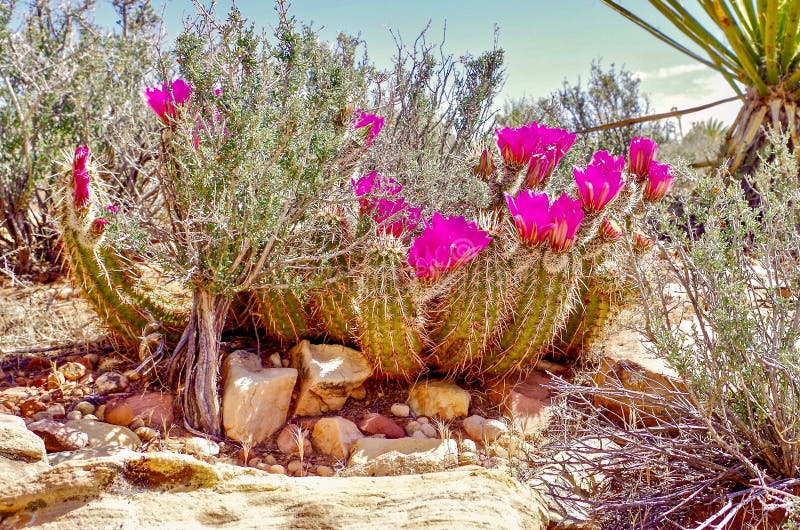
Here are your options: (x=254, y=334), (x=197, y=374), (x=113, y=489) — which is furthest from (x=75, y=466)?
(x=254, y=334)

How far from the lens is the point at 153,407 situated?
232cm

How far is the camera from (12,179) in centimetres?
402

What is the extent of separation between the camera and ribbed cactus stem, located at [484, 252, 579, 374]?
2.35m

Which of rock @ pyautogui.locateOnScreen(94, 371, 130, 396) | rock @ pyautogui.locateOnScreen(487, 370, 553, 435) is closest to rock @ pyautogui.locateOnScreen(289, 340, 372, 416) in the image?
rock @ pyautogui.locateOnScreen(487, 370, 553, 435)

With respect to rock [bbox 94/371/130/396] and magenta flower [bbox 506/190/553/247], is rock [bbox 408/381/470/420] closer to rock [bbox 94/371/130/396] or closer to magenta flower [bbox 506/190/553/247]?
magenta flower [bbox 506/190/553/247]

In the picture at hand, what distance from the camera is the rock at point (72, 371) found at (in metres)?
2.52

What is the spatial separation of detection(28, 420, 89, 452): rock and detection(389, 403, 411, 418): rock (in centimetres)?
103

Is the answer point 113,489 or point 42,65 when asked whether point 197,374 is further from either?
point 42,65

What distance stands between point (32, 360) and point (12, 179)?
1795mm

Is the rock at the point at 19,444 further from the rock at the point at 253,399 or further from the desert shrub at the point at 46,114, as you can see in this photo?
the desert shrub at the point at 46,114

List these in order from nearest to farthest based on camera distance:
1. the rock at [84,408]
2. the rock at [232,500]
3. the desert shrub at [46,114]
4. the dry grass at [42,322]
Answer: the rock at [232,500] < the rock at [84,408] < the dry grass at [42,322] < the desert shrub at [46,114]

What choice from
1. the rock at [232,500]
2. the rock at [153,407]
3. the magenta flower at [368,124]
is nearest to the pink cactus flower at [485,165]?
the magenta flower at [368,124]

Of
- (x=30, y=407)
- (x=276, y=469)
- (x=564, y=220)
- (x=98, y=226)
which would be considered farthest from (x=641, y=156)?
(x=30, y=407)

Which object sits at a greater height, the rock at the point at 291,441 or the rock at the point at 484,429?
the rock at the point at 291,441
